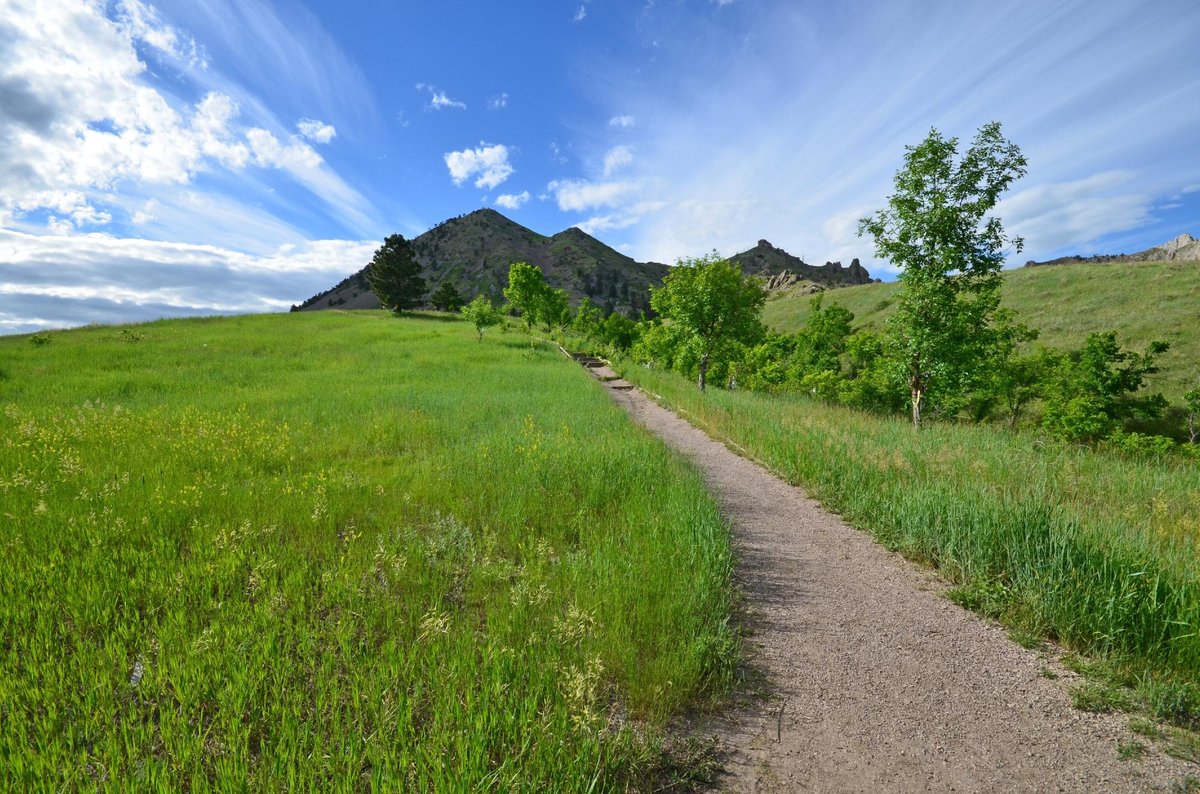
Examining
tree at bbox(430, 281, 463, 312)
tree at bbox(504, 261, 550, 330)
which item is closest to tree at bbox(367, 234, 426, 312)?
tree at bbox(430, 281, 463, 312)

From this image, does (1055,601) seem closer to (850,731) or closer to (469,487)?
(850,731)

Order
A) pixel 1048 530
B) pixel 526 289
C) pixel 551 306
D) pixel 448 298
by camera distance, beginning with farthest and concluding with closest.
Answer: pixel 448 298 → pixel 551 306 → pixel 526 289 → pixel 1048 530

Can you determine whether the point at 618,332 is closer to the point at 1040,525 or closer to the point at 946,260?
the point at 946,260

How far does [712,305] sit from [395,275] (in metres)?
54.5

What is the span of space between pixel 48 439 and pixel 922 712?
14.7 metres

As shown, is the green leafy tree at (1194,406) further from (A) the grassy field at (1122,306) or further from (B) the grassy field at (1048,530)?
(B) the grassy field at (1048,530)

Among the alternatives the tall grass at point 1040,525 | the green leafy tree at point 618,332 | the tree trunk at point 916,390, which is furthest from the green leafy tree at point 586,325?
the tall grass at point 1040,525

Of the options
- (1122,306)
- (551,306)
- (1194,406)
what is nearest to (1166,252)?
(1122,306)

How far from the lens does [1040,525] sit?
512 cm

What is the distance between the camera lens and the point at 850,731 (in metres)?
3.12

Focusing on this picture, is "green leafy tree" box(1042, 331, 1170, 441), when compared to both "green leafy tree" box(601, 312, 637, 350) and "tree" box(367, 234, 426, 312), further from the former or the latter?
"tree" box(367, 234, 426, 312)

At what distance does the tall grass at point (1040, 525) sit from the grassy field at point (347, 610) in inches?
106

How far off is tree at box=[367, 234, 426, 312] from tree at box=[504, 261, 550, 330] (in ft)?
60.8

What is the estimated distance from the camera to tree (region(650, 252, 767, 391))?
76.6 ft
